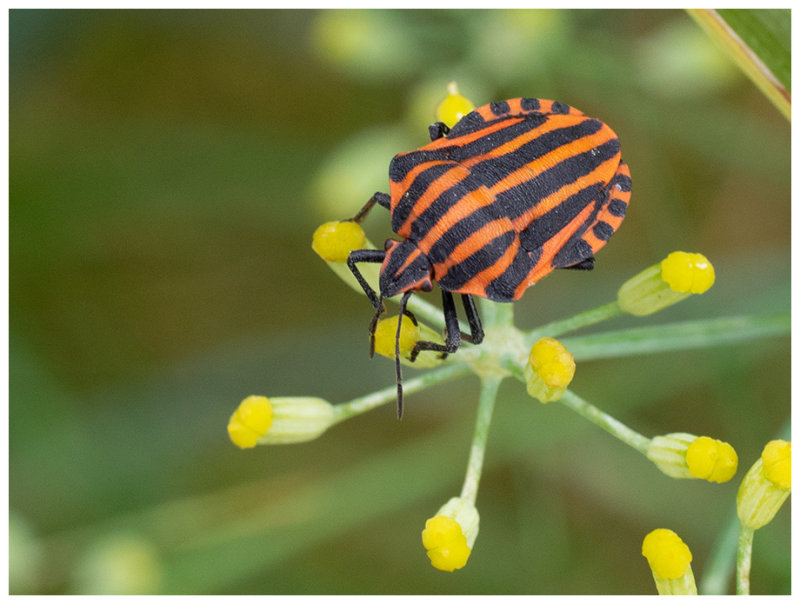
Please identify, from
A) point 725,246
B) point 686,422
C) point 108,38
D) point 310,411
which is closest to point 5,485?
point 310,411

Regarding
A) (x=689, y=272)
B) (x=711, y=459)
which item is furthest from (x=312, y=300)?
Result: (x=711, y=459)

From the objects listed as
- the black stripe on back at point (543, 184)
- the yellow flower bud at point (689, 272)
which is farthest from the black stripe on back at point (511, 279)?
the yellow flower bud at point (689, 272)

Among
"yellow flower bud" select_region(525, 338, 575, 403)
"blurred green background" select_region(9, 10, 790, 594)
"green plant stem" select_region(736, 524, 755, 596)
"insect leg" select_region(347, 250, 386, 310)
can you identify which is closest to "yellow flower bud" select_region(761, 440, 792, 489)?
"green plant stem" select_region(736, 524, 755, 596)

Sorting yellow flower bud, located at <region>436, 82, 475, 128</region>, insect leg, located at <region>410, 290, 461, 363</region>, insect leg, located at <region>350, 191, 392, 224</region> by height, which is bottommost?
insect leg, located at <region>410, 290, 461, 363</region>

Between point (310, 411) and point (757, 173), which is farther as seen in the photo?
point (757, 173)

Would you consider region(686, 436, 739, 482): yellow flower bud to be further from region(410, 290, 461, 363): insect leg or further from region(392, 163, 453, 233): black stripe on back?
region(392, 163, 453, 233): black stripe on back

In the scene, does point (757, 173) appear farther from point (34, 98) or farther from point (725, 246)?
point (34, 98)

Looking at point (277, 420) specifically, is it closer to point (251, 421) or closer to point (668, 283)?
point (251, 421)
